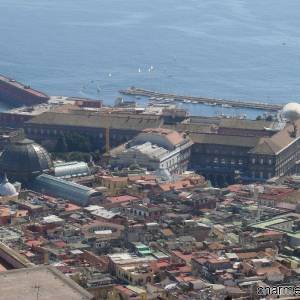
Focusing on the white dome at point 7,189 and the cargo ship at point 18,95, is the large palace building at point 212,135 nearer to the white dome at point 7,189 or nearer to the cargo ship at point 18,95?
the cargo ship at point 18,95

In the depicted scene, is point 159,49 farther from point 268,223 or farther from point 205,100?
point 268,223

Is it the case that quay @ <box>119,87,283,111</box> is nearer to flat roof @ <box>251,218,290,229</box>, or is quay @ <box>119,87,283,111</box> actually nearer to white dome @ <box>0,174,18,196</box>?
white dome @ <box>0,174,18,196</box>

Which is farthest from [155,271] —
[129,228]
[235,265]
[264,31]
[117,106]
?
[264,31]

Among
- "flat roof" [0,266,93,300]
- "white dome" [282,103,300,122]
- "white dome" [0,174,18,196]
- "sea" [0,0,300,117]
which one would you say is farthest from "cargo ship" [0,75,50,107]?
"flat roof" [0,266,93,300]

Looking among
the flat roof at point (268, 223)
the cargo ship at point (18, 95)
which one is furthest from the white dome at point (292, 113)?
the flat roof at point (268, 223)

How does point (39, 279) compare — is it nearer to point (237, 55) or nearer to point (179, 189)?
point (179, 189)

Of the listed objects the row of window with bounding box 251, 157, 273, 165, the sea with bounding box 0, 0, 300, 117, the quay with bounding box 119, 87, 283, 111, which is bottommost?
the quay with bounding box 119, 87, 283, 111

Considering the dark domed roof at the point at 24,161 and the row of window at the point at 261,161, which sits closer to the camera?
the dark domed roof at the point at 24,161
